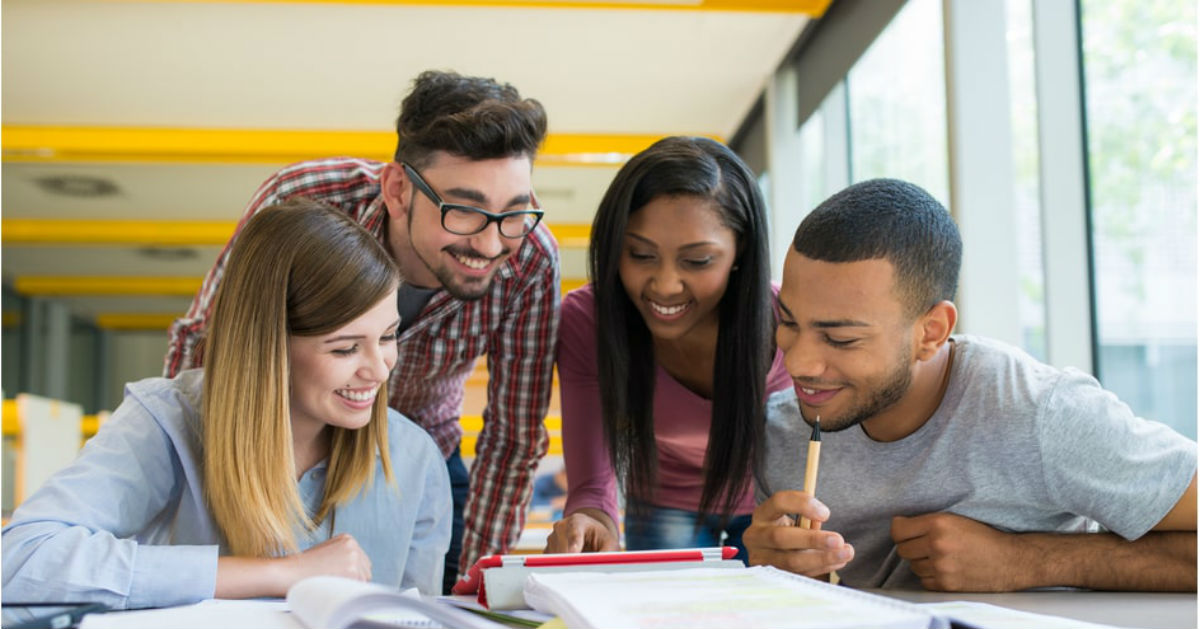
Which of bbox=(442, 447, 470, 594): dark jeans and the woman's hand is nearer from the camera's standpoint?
the woman's hand

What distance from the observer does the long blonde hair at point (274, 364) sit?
1.36 meters

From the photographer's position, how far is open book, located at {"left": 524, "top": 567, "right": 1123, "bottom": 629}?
2.68 feet

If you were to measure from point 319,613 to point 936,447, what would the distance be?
884 mm

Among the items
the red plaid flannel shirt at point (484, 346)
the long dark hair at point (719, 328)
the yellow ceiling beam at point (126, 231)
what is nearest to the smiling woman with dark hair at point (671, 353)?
the long dark hair at point (719, 328)

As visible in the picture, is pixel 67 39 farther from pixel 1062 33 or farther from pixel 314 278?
pixel 1062 33

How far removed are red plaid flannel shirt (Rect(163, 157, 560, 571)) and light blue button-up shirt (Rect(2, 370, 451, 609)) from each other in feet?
1.38

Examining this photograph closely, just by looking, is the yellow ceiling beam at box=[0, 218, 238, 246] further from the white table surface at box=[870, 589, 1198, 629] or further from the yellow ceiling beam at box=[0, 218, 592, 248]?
the white table surface at box=[870, 589, 1198, 629]

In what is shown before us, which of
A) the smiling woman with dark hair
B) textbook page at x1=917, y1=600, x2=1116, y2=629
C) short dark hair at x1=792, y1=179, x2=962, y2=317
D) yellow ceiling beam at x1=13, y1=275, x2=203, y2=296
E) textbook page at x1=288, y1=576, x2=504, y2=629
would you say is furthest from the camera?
yellow ceiling beam at x1=13, y1=275, x2=203, y2=296

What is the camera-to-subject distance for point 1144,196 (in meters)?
1.98

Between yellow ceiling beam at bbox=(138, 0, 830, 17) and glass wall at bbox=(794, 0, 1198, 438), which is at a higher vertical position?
yellow ceiling beam at bbox=(138, 0, 830, 17)

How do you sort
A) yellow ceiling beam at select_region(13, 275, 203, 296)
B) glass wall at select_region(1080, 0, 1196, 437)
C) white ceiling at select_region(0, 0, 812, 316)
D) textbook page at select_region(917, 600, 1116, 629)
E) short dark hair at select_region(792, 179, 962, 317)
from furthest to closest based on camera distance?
1. yellow ceiling beam at select_region(13, 275, 203, 296)
2. white ceiling at select_region(0, 0, 812, 316)
3. glass wall at select_region(1080, 0, 1196, 437)
4. short dark hair at select_region(792, 179, 962, 317)
5. textbook page at select_region(917, 600, 1116, 629)

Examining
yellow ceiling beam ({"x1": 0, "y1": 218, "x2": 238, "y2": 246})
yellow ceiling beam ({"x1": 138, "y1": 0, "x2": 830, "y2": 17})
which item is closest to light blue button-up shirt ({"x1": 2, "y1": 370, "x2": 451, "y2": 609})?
yellow ceiling beam ({"x1": 138, "y1": 0, "x2": 830, "y2": 17})

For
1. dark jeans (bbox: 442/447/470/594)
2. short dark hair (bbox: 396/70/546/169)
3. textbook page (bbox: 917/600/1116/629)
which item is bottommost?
dark jeans (bbox: 442/447/470/594)

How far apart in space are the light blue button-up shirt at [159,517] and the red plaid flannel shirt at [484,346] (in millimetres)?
421
